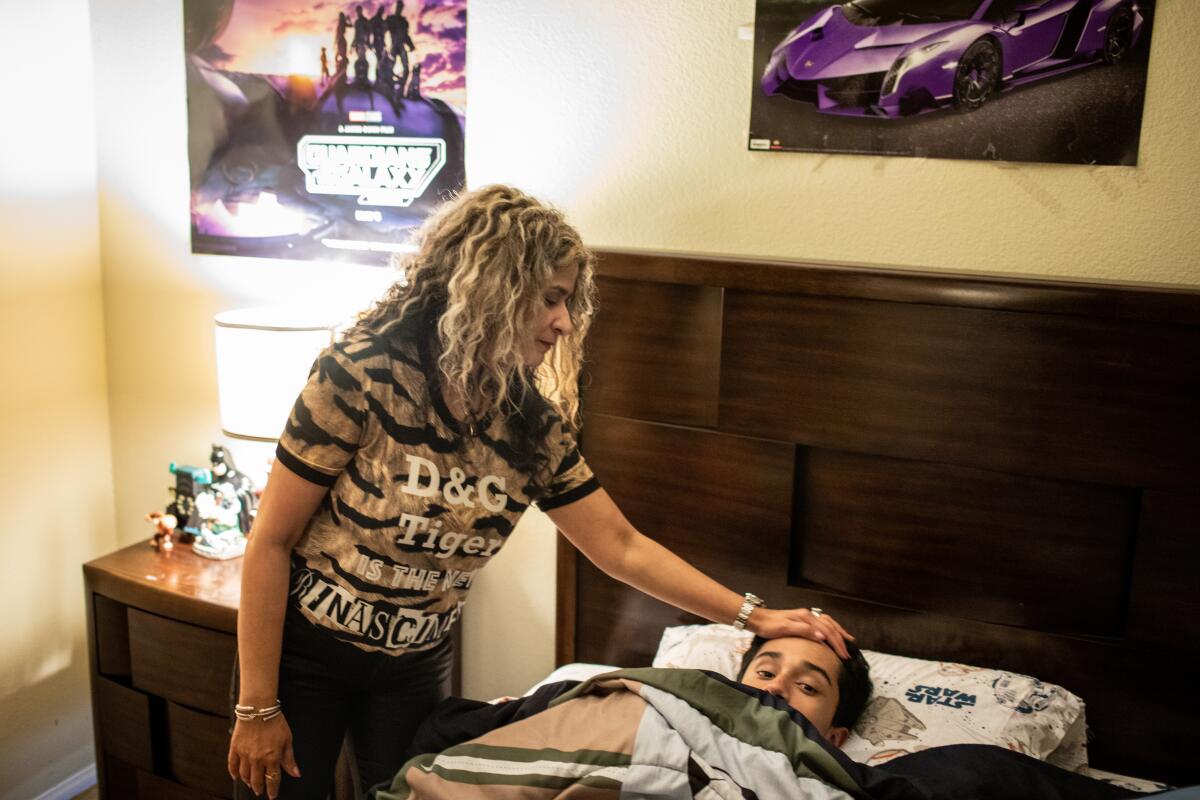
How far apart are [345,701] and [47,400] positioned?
1.53 meters

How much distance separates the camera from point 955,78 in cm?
187

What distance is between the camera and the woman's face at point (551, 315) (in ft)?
4.93

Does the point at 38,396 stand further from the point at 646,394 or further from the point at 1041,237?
the point at 1041,237

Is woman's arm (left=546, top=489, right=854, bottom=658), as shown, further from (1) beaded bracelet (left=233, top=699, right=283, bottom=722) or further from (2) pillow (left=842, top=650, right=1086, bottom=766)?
(1) beaded bracelet (left=233, top=699, right=283, bottom=722)

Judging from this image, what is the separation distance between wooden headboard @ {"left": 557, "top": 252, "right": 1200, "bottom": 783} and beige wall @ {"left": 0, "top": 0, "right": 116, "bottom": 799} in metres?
1.44

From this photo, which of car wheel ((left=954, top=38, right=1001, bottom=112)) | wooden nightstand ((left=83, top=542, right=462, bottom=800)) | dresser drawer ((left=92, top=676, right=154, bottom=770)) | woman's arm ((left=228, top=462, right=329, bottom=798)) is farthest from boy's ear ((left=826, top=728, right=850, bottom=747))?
dresser drawer ((left=92, top=676, right=154, bottom=770))

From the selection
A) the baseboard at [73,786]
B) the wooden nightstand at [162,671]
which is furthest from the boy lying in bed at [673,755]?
the baseboard at [73,786]

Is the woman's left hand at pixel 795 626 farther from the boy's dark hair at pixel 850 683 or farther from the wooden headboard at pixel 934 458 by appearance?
the wooden headboard at pixel 934 458

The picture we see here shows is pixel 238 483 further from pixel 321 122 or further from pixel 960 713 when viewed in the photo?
pixel 960 713

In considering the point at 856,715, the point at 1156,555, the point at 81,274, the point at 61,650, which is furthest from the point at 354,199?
the point at 1156,555

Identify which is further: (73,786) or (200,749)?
(73,786)

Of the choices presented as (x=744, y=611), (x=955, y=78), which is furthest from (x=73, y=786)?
(x=955, y=78)

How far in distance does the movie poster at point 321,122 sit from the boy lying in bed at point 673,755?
1254 mm

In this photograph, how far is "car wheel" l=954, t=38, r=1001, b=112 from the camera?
1.84 metres
